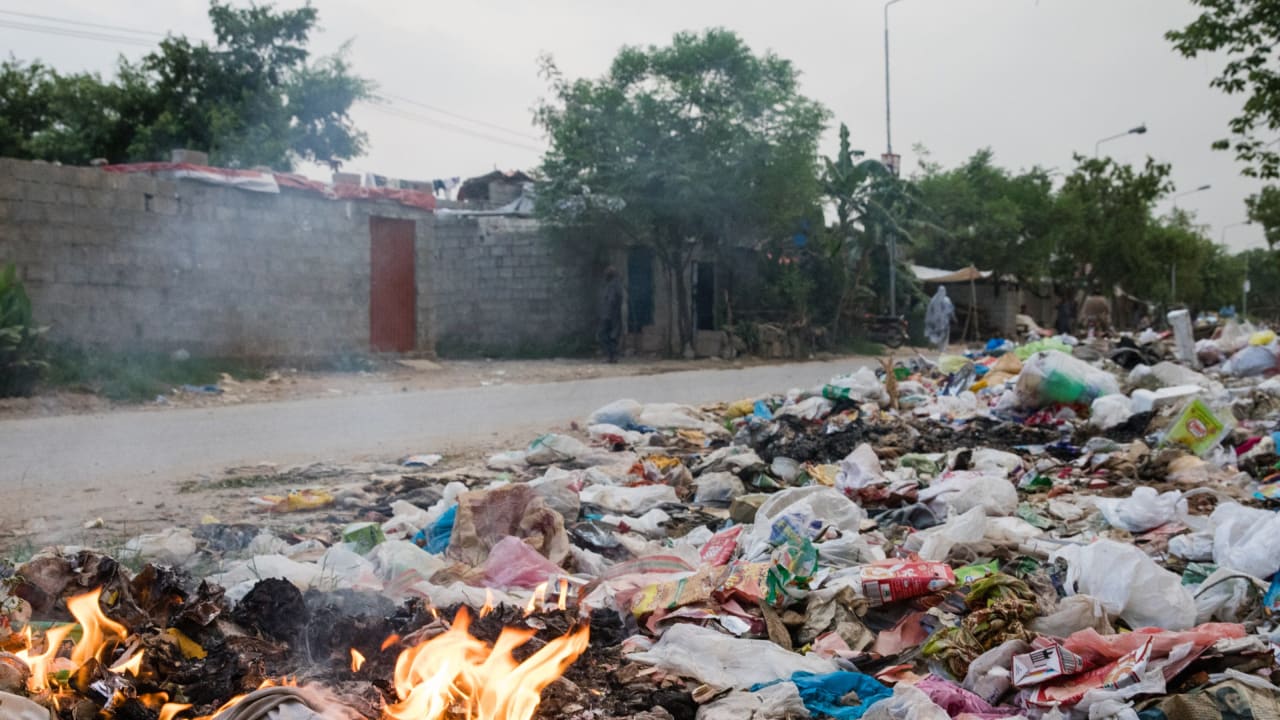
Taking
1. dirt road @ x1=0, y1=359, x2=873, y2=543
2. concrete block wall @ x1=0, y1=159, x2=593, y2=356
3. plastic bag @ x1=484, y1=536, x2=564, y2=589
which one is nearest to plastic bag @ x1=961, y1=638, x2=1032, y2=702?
plastic bag @ x1=484, y1=536, x2=564, y2=589

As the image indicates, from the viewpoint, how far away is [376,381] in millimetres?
13852

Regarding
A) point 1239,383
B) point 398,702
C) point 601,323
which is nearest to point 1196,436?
point 1239,383

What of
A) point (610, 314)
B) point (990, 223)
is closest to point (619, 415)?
point (610, 314)

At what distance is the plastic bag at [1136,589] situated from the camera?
3.40 metres

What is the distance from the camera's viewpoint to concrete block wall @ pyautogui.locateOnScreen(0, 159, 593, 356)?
1159 cm

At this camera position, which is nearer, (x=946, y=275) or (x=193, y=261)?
(x=193, y=261)

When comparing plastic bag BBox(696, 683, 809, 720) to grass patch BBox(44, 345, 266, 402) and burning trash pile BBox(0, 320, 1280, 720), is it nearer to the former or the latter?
burning trash pile BBox(0, 320, 1280, 720)

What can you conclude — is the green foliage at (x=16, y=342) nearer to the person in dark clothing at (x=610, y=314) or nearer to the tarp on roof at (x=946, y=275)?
the person in dark clothing at (x=610, y=314)

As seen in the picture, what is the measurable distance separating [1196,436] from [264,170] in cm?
1235

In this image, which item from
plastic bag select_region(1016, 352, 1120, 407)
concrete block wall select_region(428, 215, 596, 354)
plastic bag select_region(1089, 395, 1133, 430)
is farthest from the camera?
concrete block wall select_region(428, 215, 596, 354)

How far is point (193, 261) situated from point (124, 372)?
2495 mm

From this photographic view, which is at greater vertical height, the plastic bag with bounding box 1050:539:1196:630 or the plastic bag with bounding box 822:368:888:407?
the plastic bag with bounding box 822:368:888:407

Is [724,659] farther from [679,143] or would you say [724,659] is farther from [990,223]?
[990,223]

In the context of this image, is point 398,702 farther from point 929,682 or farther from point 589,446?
point 589,446
